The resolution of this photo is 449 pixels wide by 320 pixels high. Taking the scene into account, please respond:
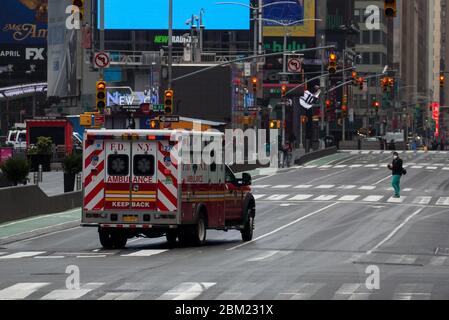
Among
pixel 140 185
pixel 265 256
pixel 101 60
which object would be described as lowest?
pixel 265 256

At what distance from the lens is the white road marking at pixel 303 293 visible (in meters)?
16.4

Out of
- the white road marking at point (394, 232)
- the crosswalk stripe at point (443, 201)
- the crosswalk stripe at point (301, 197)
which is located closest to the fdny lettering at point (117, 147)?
the white road marking at point (394, 232)

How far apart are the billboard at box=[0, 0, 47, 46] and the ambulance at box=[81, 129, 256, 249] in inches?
4658

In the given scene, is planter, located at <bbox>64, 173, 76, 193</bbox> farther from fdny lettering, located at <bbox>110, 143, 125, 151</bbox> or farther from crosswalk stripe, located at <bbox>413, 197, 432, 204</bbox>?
fdny lettering, located at <bbox>110, 143, 125, 151</bbox>

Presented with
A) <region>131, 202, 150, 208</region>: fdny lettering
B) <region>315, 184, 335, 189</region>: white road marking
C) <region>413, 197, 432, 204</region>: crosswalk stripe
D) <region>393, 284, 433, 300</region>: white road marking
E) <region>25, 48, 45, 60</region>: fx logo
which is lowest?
<region>413, 197, 432, 204</region>: crosswalk stripe

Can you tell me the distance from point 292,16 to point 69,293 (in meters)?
123

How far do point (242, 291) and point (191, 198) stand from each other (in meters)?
9.53

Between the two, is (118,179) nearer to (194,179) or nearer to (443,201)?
(194,179)

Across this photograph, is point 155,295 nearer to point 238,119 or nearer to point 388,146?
point 238,119

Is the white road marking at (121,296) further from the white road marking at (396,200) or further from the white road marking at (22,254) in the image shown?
the white road marking at (396,200)

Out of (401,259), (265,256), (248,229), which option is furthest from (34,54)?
(401,259)

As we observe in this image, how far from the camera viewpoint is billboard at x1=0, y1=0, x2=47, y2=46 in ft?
466

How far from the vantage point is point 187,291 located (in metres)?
17.0

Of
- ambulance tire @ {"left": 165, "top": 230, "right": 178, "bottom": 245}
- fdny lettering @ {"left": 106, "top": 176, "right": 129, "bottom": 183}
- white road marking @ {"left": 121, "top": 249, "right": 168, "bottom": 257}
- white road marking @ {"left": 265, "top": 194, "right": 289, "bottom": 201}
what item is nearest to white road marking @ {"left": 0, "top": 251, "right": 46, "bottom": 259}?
white road marking @ {"left": 121, "top": 249, "right": 168, "bottom": 257}
